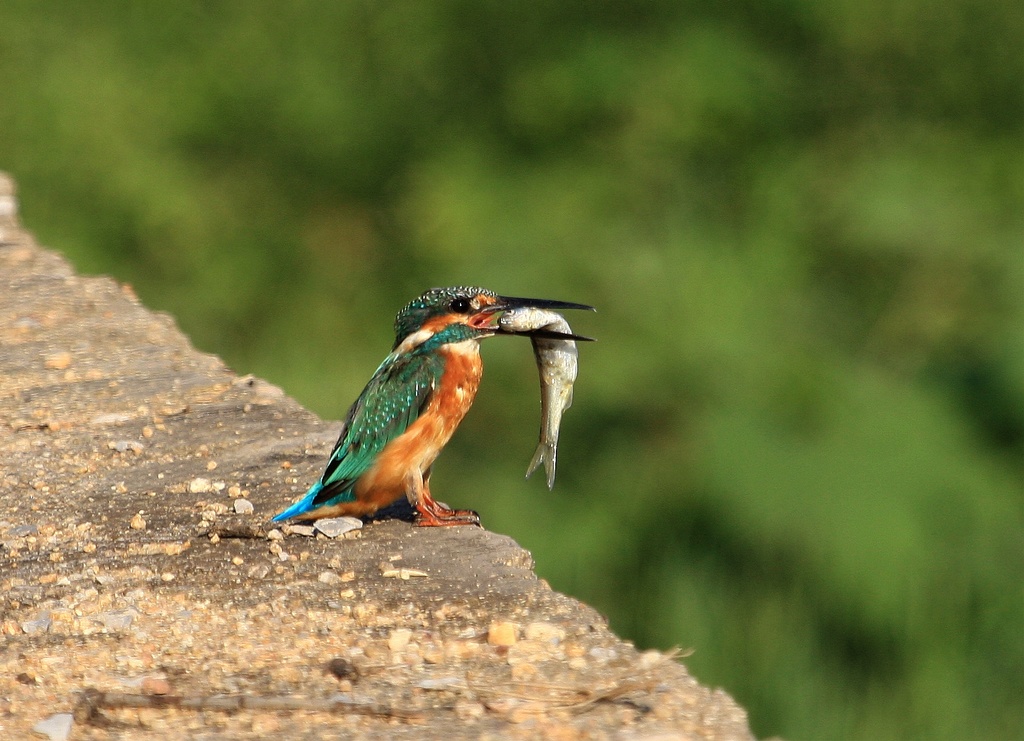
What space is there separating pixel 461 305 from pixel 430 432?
275 mm

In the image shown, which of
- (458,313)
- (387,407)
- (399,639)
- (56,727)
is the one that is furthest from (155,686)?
(458,313)

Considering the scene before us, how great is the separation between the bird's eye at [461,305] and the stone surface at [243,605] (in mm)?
402

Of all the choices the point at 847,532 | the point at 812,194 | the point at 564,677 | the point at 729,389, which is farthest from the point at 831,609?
the point at 564,677

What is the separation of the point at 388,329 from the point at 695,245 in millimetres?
1586

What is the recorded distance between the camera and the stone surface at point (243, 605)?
7.16ft

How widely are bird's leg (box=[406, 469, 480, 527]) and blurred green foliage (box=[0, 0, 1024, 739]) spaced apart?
94.9 inches

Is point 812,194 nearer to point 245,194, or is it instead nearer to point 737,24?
point 737,24

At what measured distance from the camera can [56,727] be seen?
2.15 m

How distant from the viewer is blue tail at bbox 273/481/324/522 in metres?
2.84

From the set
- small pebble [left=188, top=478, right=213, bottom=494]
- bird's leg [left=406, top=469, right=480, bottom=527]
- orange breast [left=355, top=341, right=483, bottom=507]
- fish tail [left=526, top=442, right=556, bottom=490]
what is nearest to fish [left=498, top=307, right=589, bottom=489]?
fish tail [left=526, top=442, right=556, bottom=490]

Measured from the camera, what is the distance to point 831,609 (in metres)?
5.65

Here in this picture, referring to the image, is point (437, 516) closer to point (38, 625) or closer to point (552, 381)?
point (552, 381)

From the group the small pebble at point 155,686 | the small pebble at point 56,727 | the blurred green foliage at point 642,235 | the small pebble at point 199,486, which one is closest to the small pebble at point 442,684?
the small pebble at point 155,686

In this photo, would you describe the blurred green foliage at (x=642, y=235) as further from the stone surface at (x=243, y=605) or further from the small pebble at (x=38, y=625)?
the small pebble at (x=38, y=625)
